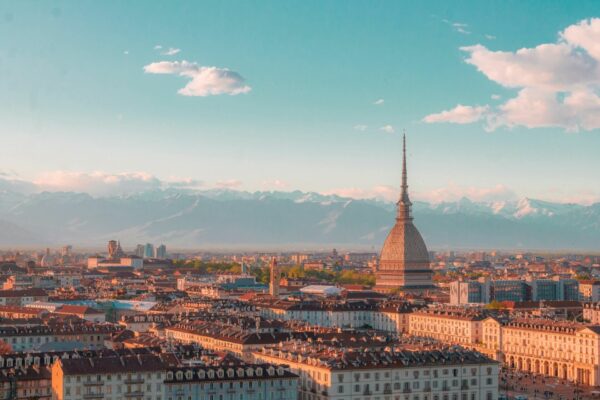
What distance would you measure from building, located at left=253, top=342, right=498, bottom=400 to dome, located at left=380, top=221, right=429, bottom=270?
116724 mm

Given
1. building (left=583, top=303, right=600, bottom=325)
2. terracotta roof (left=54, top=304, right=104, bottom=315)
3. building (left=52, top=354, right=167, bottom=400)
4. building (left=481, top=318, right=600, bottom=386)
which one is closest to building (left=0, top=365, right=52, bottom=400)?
building (left=52, top=354, right=167, bottom=400)

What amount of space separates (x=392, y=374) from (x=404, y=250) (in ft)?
402

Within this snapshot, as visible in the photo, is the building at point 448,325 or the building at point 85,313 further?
the building at point 85,313

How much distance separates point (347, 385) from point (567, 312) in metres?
69.9

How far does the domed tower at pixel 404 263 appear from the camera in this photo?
189 m

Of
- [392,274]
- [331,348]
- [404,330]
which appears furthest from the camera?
[392,274]

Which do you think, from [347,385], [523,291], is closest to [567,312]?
[523,291]

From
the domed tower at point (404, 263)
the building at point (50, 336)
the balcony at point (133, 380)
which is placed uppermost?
the domed tower at point (404, 263)

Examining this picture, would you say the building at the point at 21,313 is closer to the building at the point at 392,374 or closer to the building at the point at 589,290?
the building at the point at 392,374

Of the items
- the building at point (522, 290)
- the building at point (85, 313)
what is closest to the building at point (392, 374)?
the building at point (85, 313)

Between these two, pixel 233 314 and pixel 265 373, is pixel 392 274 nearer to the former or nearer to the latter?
pixel 233 314

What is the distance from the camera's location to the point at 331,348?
75812 mm

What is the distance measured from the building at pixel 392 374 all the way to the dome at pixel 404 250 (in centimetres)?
11672

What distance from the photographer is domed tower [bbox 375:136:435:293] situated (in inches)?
7431
